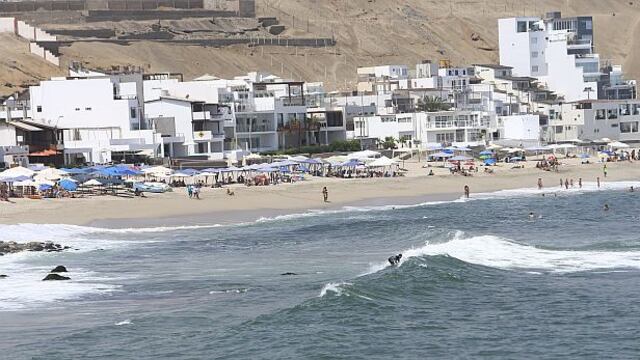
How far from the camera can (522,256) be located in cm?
3881

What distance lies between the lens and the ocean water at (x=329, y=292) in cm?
2603

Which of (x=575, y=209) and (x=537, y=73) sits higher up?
(x=537, y=73)

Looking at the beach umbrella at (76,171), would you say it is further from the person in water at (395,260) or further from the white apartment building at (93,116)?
the person in water at (395,260)

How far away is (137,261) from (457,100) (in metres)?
58.8

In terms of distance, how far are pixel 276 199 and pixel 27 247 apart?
18.2m

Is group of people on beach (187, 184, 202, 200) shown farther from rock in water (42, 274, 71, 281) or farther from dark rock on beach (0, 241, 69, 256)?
rock in water (42, 274, 71, 281)

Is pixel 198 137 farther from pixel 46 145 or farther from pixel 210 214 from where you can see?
pixel 210 214

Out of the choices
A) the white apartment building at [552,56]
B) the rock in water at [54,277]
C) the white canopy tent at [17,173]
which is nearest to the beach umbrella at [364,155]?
the white canopy tent at [17,173]

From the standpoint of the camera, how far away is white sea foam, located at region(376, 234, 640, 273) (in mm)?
36344

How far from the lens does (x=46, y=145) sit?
69688mm

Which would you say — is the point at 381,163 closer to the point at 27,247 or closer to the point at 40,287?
the point at 27,247

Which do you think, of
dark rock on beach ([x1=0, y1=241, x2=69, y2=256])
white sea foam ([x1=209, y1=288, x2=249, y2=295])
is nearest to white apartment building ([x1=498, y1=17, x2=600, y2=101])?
dark rock on beach ([x1=0, y1=241, x2=69, y2=256])

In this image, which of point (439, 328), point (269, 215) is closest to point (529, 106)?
point (269, 215)

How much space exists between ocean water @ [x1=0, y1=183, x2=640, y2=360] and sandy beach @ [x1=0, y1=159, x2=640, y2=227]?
2986mm
